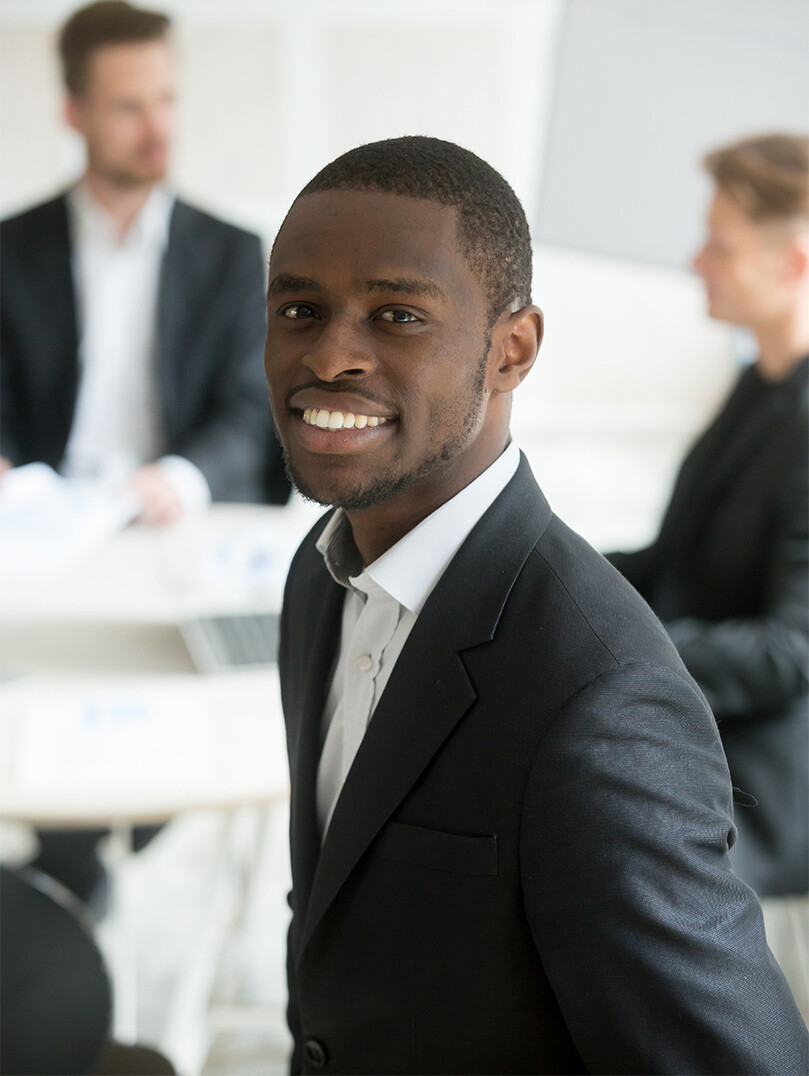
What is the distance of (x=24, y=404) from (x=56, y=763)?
1440 millimetres

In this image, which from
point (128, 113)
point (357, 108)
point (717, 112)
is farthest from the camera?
point (357, 108)

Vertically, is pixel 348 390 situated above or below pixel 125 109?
above

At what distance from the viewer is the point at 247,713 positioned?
1300 mm

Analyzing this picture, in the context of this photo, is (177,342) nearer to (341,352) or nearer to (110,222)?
(110,222)

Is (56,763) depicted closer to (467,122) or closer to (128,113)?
(128,113)

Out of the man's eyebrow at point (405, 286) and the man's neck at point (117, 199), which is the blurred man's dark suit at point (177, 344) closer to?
the man's neck at point (117, 199)

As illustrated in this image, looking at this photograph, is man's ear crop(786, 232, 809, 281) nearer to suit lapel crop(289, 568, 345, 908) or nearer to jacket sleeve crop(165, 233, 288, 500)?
suit lapel crop(289, 568, 345, 908)

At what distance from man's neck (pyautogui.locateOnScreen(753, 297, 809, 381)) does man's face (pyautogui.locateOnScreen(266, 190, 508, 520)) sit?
0.97 metres

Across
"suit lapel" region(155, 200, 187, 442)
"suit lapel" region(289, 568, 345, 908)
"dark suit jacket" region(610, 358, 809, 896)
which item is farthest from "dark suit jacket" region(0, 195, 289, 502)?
"suit lapel" region(289, 568, 345, 908)

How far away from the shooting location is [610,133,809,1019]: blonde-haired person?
4.10 feet

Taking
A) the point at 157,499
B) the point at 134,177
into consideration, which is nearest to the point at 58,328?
the point at 134,177

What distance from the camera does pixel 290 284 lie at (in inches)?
19.2

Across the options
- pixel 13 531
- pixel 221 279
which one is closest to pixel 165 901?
pixel 13 531

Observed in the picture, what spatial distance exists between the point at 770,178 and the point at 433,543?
90 centimetres
